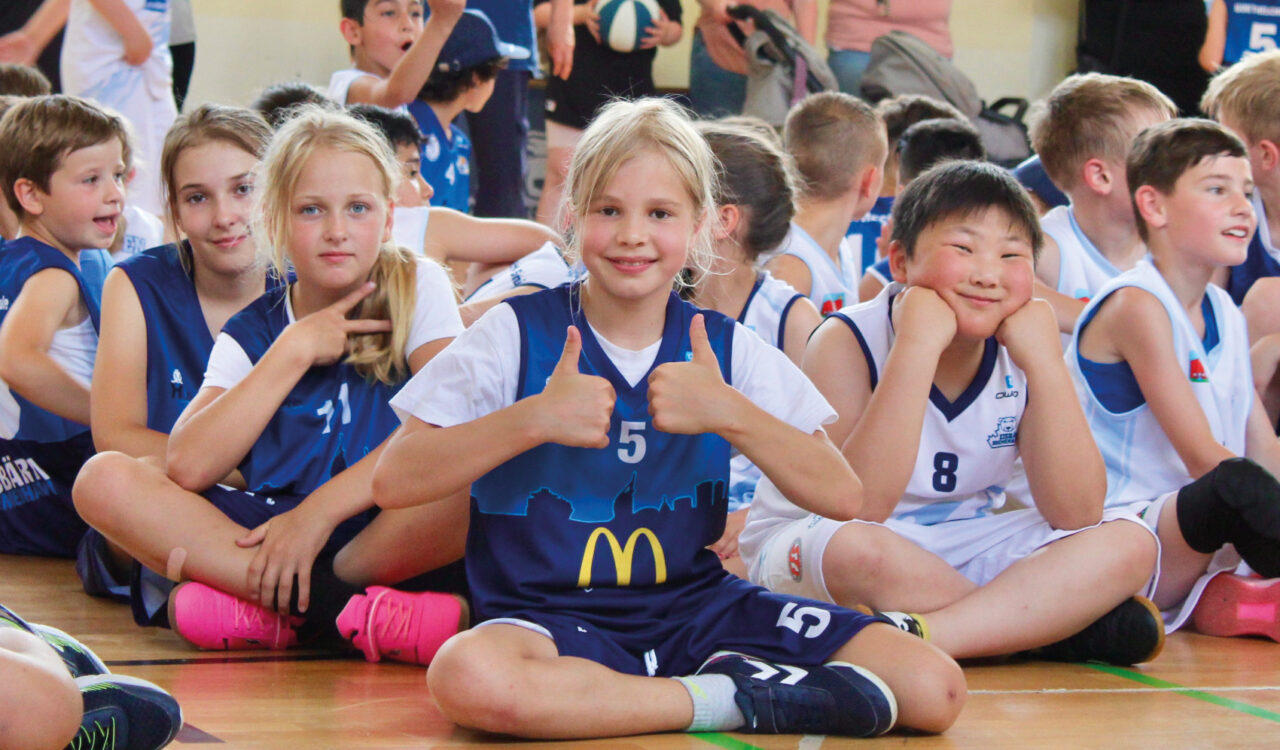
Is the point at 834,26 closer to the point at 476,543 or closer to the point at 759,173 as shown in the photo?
the point at 759,173

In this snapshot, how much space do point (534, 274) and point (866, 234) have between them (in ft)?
5.59

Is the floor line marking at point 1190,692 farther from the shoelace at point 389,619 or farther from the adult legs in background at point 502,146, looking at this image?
the adult legs in background at point 502,146

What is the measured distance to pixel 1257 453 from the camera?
230cm

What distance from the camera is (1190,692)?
5.48 feet

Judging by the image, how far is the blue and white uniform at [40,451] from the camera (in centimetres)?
236

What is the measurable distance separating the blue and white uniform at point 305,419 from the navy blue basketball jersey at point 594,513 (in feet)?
1.33

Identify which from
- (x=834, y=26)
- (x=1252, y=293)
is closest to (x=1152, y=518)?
(x=1252, y=293)

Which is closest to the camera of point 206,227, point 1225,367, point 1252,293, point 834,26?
point 206,227

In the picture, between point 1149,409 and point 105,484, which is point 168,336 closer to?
point 105,484

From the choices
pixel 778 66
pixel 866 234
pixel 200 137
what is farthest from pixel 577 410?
pixel 778 66

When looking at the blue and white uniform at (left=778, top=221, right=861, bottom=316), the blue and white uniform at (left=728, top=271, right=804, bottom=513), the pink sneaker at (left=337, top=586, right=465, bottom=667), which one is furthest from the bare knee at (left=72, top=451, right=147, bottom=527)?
the blue and white uniform at (left=778, top=221, right=861, bottom=316)

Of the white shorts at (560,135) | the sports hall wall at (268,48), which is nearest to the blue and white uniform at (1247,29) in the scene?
the sports hall wall at (268,48)

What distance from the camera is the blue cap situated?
3.69 meters

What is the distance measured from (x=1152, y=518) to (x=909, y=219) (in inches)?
25.2
